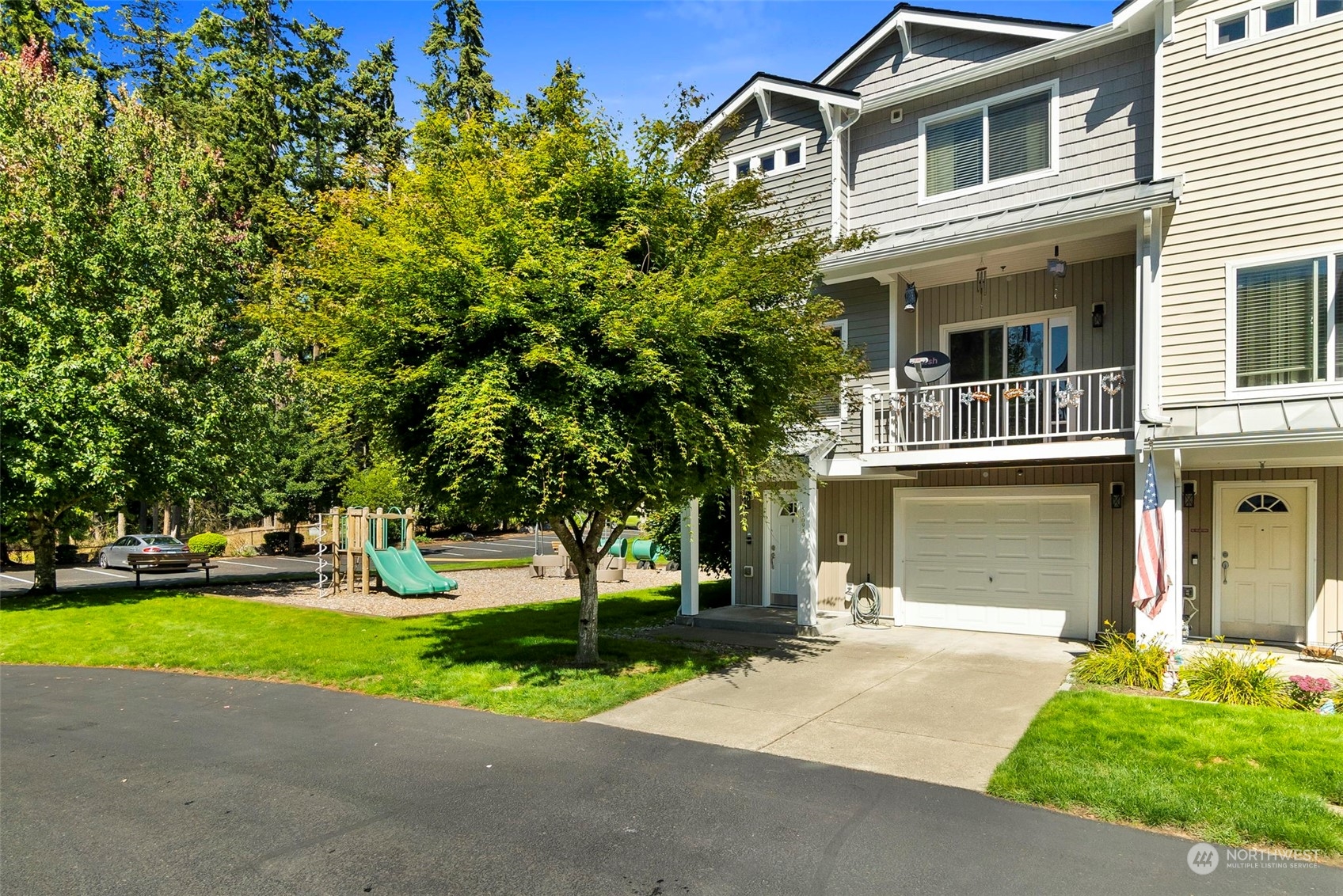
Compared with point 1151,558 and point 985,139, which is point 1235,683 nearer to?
point 1151,558

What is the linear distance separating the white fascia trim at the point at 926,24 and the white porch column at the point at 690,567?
8481 mm

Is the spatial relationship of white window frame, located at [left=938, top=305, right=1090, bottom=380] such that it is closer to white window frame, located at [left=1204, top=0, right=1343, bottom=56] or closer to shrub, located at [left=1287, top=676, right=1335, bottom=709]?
white window frame, located at [left=1204, top=0, right=1343, bottom=56]

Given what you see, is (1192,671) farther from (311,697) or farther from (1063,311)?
(311,697)

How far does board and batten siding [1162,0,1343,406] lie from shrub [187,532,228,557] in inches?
1341

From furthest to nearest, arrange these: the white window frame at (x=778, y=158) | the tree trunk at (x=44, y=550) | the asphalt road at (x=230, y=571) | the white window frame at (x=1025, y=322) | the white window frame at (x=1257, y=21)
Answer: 1. the asphalt road at (x=230, y=571)
2. the tree trunk at (x=44, y=550)
3. the white window frame at (x=778, y=158)
4. the white window frame at (x=1025, y=322)
5. the white window frame at (x=1257, y=21)

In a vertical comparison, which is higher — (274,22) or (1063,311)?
(274,22)

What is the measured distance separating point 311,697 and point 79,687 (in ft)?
10.6

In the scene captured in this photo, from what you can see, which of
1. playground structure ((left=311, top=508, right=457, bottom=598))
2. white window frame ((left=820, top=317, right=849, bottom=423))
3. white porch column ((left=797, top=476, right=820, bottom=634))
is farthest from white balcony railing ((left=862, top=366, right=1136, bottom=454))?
playground structure ((left=311, top=508, right=457, bottom=598))

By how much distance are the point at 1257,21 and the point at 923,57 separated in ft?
15.9

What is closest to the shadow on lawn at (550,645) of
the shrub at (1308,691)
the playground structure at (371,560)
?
the playground structure at (371,560)

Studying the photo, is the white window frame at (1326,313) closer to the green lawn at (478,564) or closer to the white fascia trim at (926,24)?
the white fascia trim at (926,24)

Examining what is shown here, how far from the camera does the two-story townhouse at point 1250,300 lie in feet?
32.2

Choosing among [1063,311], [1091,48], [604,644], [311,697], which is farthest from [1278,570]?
[311,697]

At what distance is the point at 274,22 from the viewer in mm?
33844
